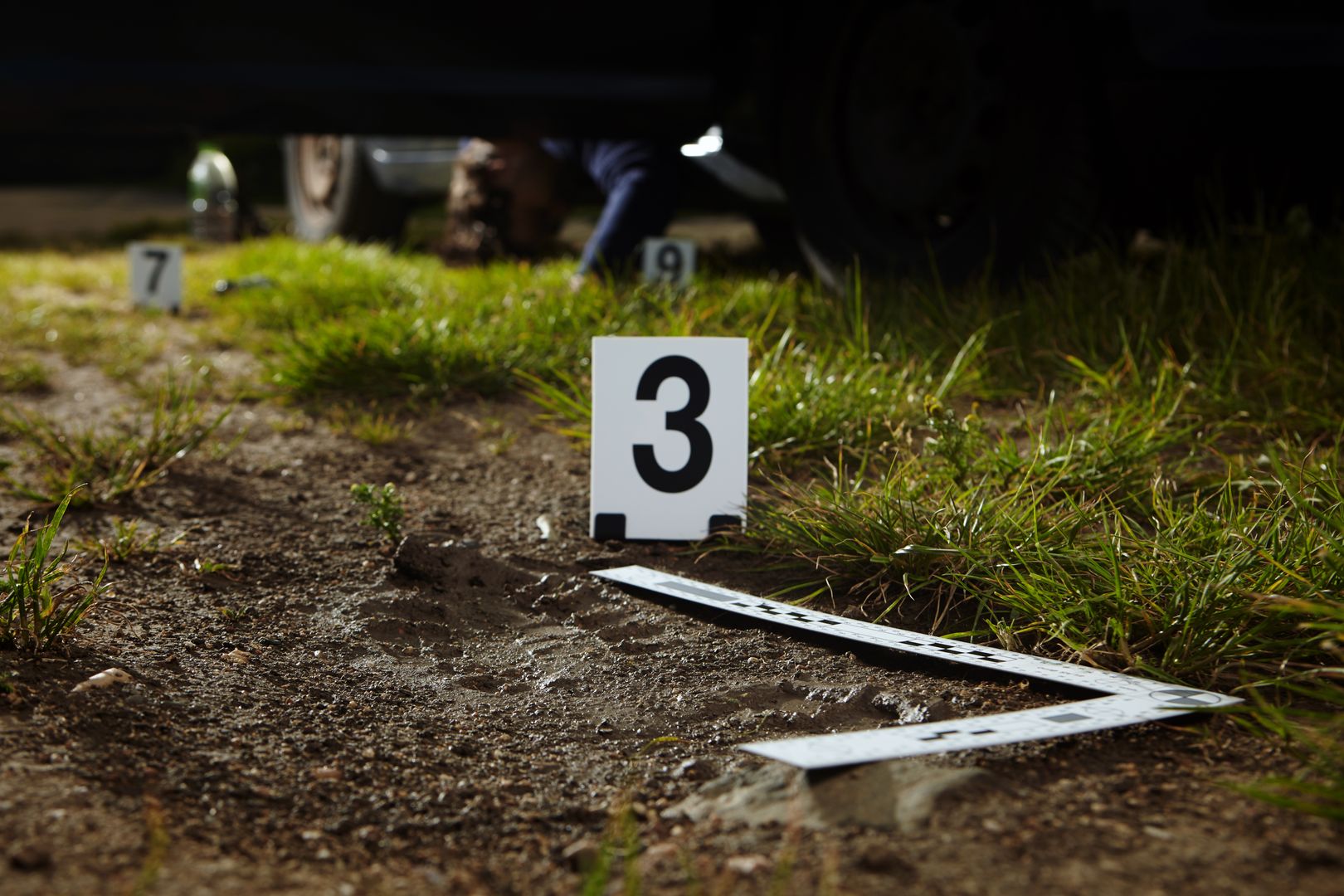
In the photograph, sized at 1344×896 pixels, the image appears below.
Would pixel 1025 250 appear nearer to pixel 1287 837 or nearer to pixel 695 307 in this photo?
pixel 695 307

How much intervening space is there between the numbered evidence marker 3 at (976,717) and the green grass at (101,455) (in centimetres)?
123

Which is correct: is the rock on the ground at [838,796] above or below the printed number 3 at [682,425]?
below

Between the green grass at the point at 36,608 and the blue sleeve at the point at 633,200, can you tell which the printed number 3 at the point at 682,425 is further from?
the blue sleeve at the point at 633,200

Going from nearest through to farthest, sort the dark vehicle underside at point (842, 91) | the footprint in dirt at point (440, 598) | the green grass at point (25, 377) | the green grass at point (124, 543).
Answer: the footprint in dirt at point (440, 598) < the green grass at point (124, 543) < the dark vehicle underside at point (842, 91) < the green grass at point (25, 377)

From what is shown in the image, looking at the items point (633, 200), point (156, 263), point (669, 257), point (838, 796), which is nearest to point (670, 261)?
point (669, 257)

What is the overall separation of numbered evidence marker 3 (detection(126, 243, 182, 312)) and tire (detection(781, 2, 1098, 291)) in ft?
7.56

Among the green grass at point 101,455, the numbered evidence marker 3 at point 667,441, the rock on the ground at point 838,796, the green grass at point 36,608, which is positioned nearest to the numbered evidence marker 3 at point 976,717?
the rock on the ground at point 838,796

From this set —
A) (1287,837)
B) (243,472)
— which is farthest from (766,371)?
(1287,837)

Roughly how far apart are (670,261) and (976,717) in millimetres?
2917

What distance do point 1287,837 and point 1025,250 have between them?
6.97 ft

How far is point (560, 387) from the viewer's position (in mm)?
3066

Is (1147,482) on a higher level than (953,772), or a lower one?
higher

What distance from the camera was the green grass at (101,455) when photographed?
2.33 meters

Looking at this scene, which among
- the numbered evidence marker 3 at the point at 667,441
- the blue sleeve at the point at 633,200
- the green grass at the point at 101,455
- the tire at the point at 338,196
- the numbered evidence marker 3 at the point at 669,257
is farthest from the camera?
the tire at the point at 338,196
